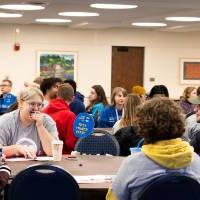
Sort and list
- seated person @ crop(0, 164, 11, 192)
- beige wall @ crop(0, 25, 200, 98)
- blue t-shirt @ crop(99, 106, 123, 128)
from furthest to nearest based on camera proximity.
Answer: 1. beige wall @ crop(0, 25, 200, 98)
2. blue t-shirt @ crop(99, 106, 123, 128)
3. seated person @ crop(0, 164, 11, 192)

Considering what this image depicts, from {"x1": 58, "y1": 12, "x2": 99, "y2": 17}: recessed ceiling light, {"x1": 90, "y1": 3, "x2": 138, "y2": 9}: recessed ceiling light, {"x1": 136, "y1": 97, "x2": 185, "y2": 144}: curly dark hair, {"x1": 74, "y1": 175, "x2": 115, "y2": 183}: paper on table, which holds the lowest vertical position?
{"x1": 74, "y1": 175, "x2": 115, "y2": 183}: paper on table

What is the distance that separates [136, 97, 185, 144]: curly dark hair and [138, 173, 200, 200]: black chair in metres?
0.22

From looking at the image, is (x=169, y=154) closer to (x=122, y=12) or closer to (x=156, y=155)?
(x=156, y=155)

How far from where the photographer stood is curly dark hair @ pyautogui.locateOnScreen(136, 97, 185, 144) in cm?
301

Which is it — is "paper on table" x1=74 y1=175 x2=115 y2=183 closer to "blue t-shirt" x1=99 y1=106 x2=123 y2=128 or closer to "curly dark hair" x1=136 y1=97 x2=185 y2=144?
"curly dark hair" x1=136 y1=97 x2=185 y2=144

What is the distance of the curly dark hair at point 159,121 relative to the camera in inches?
119

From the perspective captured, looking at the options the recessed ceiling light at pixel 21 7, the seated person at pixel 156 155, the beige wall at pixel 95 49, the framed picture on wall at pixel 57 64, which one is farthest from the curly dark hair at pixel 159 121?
the framed picture on wall at pixel 57 64

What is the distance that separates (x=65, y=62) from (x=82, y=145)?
885cm

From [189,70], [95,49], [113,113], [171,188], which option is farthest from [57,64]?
[171,188]

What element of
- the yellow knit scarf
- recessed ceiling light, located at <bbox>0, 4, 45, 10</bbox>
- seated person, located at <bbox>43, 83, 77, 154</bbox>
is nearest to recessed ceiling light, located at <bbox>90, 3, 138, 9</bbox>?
recessed ceiling light, located at <bbox>0, 4, 45, 10</bbox>

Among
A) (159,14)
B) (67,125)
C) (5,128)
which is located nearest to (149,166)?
(5,128)

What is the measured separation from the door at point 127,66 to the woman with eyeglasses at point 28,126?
1003 centimetres

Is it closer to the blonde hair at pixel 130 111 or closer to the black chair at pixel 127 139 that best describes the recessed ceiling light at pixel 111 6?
the blonde hair at pixel 130 111

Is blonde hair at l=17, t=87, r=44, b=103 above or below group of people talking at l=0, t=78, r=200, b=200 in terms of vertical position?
above
